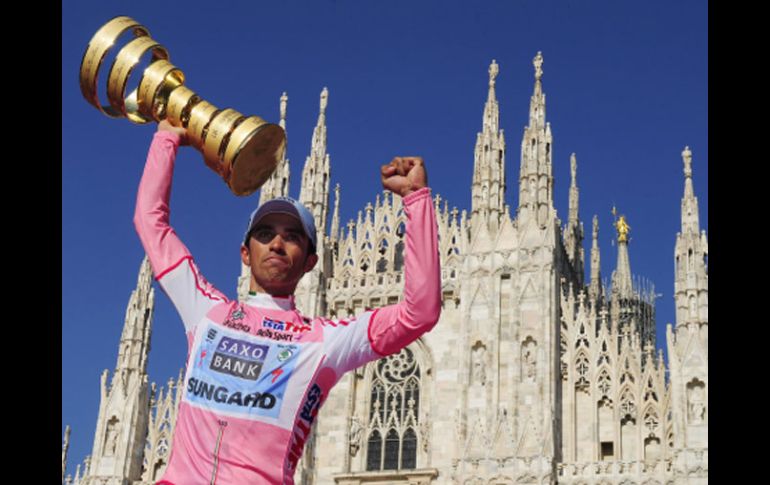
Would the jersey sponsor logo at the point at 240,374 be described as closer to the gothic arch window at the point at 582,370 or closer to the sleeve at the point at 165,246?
the sleeve at the point at 165,246

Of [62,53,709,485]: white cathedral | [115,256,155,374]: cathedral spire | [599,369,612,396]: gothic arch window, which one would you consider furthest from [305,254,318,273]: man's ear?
[115,256,155,374]: cathedral spire

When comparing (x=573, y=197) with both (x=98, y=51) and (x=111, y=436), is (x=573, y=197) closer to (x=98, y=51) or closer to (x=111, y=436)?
(x=111, y=436)

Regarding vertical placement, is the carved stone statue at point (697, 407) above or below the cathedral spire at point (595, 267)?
below

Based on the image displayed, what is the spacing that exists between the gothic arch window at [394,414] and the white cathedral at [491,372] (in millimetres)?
27

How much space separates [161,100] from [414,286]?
1047 millimetres

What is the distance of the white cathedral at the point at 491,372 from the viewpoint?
1819cm

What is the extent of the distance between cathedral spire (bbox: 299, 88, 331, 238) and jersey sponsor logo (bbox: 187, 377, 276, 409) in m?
19.2

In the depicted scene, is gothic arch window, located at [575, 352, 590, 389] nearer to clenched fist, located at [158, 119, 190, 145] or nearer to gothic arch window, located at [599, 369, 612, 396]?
gothic arch window, located at [599, 369, 612, 396]

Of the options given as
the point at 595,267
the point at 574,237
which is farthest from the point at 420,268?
the point at 595,267

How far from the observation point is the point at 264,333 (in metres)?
3.62

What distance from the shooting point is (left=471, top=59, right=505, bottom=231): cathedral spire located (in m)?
21.4

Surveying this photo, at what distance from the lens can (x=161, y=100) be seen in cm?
362

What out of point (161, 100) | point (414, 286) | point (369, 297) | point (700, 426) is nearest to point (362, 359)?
point (414, 286)

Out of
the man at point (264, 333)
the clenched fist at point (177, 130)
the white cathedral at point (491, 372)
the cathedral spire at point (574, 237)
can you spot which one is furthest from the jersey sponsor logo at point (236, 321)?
the cathedral spire at point (574, 237)
